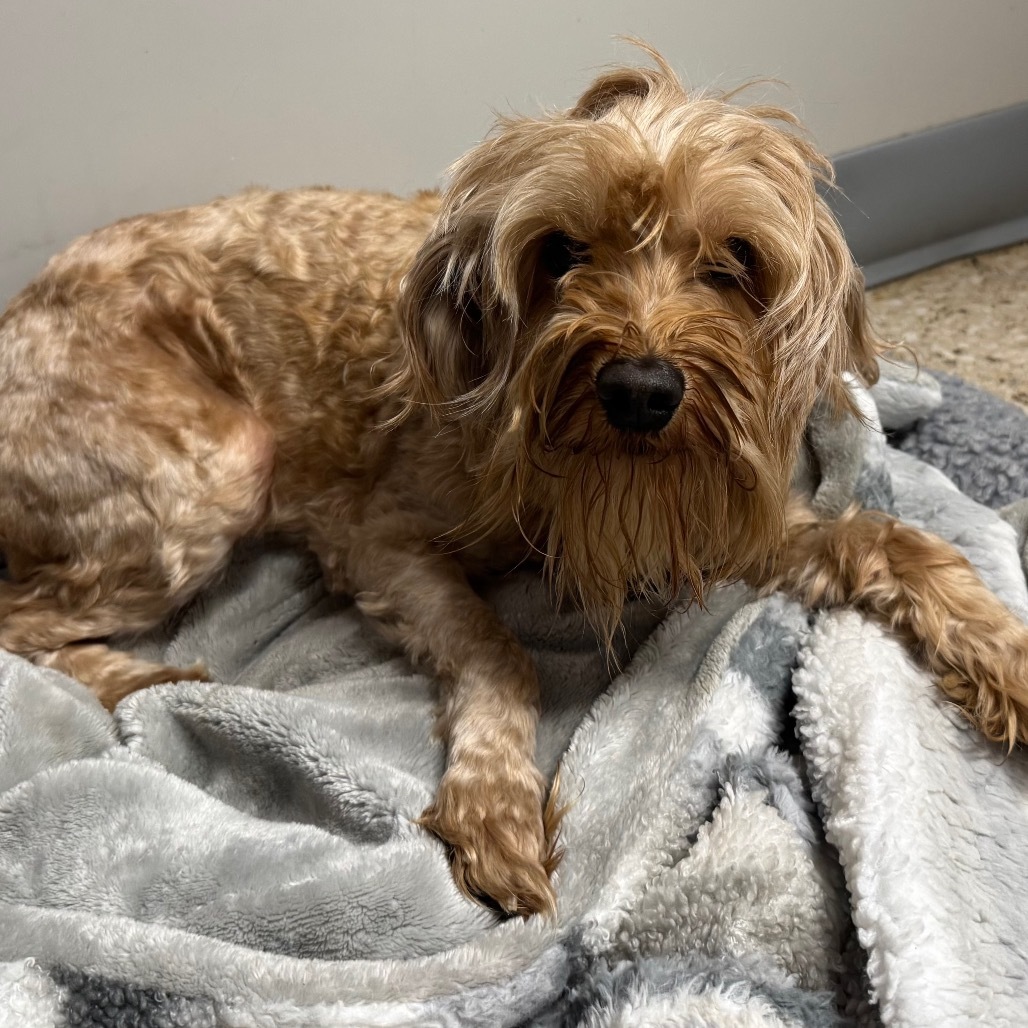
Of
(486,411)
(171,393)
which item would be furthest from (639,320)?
(171,393)

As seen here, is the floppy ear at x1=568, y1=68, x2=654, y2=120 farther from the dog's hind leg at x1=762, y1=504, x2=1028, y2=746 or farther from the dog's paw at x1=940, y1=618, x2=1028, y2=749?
the dog's paw at x1=940, y1=618, x2=1028, y2=749

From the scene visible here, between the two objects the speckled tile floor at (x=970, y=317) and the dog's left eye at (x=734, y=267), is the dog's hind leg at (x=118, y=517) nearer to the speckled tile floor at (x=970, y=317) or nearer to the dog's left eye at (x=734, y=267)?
the dog's left eye at (x=734, y=267)

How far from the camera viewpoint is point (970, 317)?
3.14 metres

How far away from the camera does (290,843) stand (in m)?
1.60

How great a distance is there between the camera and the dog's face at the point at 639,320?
142cm

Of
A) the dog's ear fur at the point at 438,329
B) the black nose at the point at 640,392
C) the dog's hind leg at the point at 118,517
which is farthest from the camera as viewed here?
the dog's hind leg at the point at 118,517

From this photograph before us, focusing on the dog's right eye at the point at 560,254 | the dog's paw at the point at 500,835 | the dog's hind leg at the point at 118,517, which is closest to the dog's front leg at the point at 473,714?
the dog's paw at the point at 500,835

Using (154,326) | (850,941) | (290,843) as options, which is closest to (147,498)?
(154,326)

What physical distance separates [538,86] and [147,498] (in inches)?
56.5

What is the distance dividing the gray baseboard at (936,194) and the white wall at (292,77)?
341 millimetres

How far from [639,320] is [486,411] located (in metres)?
0.31

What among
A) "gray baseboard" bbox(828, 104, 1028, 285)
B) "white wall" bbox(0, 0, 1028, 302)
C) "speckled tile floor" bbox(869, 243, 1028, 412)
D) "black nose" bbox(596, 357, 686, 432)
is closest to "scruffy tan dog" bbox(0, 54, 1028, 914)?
"black nose" bbox(596, 357, 686, 432)

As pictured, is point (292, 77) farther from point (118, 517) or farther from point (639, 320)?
point (639, 320)

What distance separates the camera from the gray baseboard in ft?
10.3
